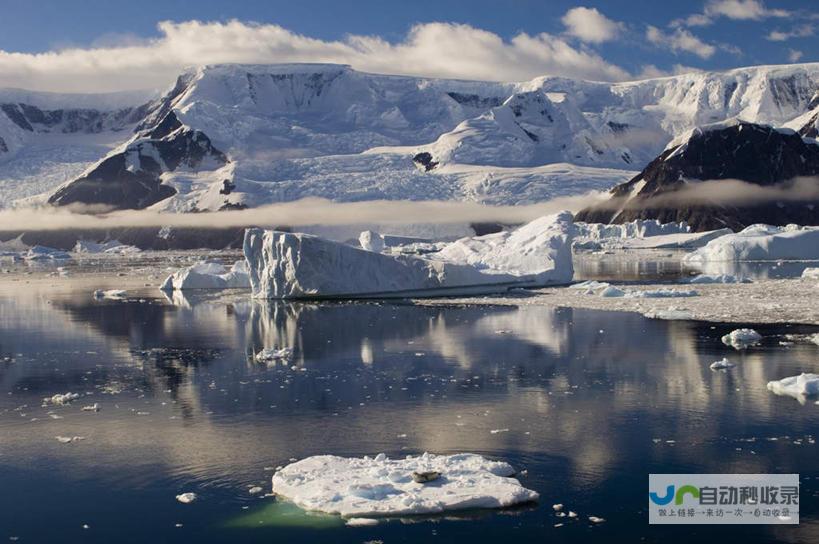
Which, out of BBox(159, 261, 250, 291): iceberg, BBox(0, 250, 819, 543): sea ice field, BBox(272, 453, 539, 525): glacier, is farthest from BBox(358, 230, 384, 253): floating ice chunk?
BBox(272, 453, 539, 525): glacier

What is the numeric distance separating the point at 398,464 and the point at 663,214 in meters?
118

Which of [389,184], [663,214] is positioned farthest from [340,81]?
[663,214]

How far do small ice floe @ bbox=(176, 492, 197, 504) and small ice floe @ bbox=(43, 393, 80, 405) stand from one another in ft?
21.4

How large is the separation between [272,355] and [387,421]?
25.7ft

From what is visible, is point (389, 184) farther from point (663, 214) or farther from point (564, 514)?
point (564, 514)

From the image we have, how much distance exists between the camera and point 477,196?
401ft

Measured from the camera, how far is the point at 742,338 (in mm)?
22984

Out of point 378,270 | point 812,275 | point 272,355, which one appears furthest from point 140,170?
point 272,355

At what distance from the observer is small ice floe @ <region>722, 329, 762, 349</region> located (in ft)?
74.2

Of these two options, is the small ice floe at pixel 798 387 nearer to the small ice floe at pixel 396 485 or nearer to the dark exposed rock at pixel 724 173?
the small ice floe at pixel 396 485

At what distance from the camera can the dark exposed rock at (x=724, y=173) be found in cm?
12725

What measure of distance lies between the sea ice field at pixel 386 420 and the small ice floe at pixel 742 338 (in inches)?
13.1

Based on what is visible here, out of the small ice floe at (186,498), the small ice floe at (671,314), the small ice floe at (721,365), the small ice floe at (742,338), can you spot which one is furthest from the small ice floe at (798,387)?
the small ice floe at (671,314)

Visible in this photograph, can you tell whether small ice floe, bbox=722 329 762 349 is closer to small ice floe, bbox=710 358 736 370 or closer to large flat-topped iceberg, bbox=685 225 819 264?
small ice floe, bbox=710 358 736 370
